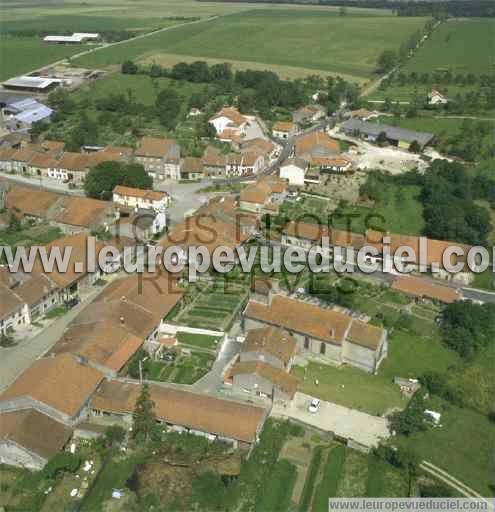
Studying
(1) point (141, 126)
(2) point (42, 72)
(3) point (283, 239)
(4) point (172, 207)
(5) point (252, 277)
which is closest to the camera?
(5) point (252, 277)

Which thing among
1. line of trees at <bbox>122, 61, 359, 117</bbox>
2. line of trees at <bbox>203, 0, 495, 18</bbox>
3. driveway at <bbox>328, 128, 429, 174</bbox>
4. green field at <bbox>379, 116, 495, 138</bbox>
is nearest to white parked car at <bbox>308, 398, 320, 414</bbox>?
driveway at <bbox>328, 128, 429, 174</bbox>

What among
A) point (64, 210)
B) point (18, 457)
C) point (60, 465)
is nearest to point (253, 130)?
point (64, 210)

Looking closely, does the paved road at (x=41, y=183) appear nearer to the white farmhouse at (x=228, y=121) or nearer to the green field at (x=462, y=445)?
the white farmhouse at (x=228, y=121)

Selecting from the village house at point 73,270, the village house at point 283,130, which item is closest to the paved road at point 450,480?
the village house at point 73,270

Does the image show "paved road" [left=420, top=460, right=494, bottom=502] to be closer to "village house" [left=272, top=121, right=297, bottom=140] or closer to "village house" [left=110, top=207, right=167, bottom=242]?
"village house" [left=110, top=207, right=167, bottom=242]

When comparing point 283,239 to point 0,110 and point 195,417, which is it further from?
point 0,110

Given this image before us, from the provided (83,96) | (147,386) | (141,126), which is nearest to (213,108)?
(141,126)

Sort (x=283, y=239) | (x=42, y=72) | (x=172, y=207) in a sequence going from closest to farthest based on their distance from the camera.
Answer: (x=283, y=239), (x=172, y=207), (x=42, y=72)
